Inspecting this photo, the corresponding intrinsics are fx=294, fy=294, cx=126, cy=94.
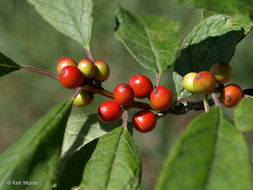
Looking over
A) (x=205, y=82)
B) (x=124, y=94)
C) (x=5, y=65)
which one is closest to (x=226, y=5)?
(x=205, y=82)

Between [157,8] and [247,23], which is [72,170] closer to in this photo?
[247,23]

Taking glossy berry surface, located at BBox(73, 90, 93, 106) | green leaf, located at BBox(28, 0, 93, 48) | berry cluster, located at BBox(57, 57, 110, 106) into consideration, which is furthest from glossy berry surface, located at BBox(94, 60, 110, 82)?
green leaf, located at BBox(28, 0, 93, 48)

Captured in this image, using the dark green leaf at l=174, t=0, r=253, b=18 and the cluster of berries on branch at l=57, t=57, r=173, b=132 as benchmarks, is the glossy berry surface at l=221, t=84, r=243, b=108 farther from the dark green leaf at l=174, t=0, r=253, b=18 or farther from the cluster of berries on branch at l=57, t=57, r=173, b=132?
the dark green leaf at l=174, t=0, r=253, b=18

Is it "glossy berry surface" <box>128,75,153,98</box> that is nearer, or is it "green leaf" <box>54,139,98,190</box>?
"green leaf" <box>54,139,98,190</box>

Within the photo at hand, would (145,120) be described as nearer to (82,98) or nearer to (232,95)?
(82,98)

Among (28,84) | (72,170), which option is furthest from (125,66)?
(72,170)
